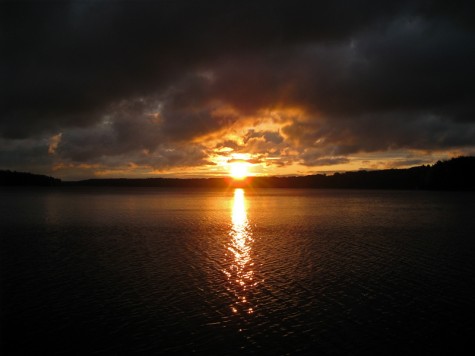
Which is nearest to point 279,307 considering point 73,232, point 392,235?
point 392,235

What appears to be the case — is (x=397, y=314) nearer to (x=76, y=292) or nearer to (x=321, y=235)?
(x=76, y=292)

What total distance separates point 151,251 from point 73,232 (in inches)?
766

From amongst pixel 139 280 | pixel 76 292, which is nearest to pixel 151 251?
pixel 139 280

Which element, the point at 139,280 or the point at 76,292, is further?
the point at 139,280

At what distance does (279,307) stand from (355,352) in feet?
19.1

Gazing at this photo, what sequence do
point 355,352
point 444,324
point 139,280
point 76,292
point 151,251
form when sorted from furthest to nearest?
point 151,251 → point 139,280 → point 76,292 → point 444,324 → point 355,352

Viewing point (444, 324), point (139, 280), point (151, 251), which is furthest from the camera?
point (151, 251)

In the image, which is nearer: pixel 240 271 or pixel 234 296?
pixel 234 296

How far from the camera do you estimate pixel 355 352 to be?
1565 cm

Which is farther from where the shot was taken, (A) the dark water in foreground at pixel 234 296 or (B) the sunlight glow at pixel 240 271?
(B) the sunlight glow at pixel 240 271

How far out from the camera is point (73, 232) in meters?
51.4

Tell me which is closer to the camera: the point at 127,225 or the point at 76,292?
the point at 76,292

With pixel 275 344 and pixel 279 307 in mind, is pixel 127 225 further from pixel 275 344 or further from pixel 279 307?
pixel 275 344

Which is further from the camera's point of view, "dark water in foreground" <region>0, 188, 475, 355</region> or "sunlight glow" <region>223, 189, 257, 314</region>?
"sunlight glow" <region>223, 189, 257, 314</region>
